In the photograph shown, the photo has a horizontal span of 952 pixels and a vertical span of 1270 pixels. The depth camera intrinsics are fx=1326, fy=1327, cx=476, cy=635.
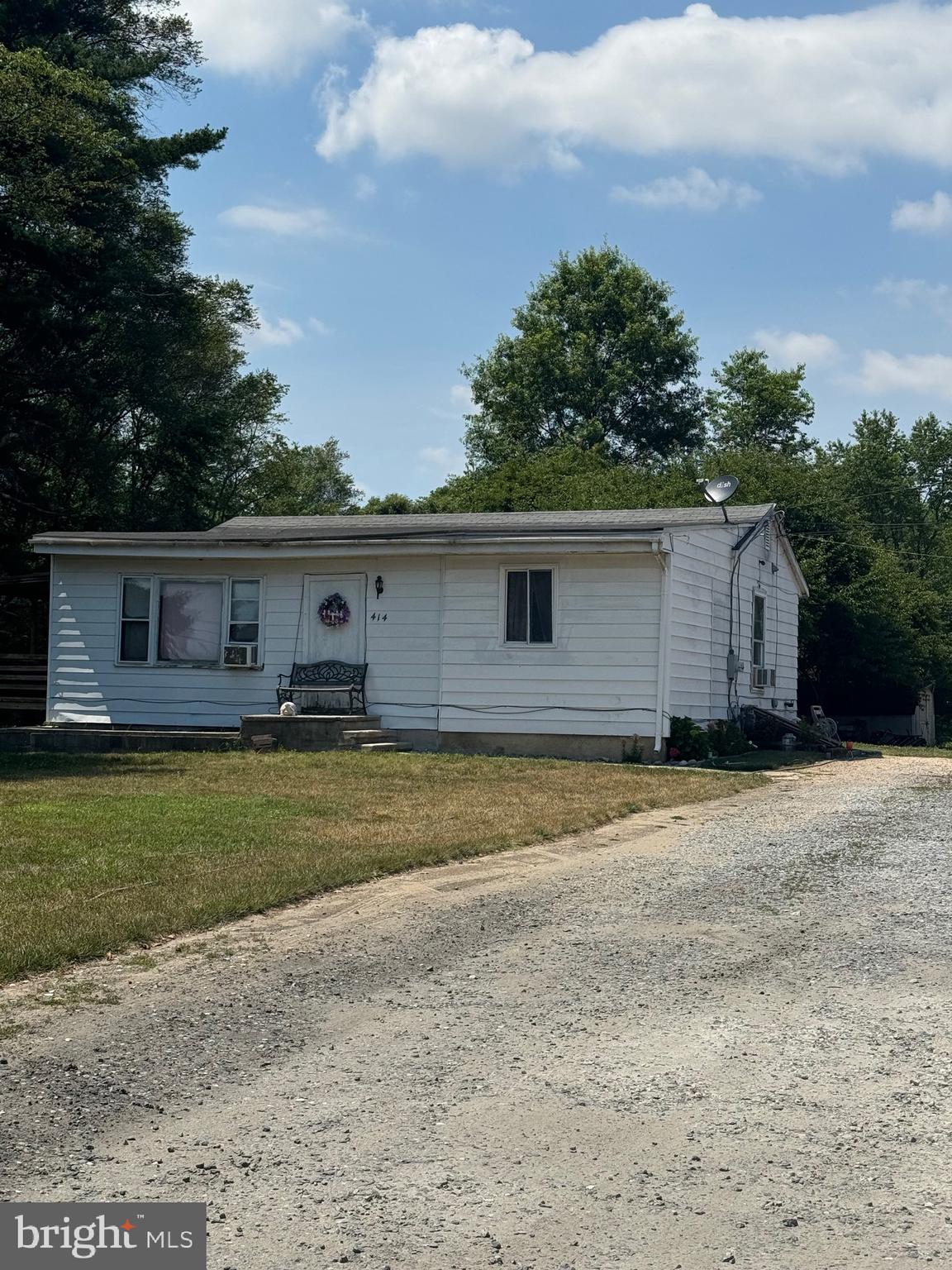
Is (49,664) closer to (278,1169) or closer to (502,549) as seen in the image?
(502,549)

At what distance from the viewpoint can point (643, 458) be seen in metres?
52.6

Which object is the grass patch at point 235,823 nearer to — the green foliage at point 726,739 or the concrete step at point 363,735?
the concrete step at point 363,735

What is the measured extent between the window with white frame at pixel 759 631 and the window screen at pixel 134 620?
32.2 ft

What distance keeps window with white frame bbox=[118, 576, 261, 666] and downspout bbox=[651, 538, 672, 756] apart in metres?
6.18

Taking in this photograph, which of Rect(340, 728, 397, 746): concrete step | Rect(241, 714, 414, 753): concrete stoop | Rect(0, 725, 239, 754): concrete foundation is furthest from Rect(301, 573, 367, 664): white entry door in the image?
Rect(0, 725, 239, 754): concrete foundation

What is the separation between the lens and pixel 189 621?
2027 cm

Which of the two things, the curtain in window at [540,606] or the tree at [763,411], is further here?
the tree at [763,411]

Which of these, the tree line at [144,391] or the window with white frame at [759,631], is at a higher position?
the tree line at [144,391]

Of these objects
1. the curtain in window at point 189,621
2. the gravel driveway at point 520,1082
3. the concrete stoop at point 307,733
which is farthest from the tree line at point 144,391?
the gravel driveway at point 520,1082

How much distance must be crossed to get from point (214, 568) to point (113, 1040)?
15287 mm

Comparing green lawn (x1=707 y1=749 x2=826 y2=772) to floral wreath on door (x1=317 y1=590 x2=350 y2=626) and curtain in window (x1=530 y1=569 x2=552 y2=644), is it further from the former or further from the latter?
floral wreath on door (x1=317 y1=590 x2=350 y2=626)

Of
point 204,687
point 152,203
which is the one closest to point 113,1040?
point 204,687

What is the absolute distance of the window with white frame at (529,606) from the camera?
18.1 metres

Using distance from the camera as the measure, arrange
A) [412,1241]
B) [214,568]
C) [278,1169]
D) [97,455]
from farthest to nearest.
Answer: [97,455], [214,568], [278,1169], [412,1241]
